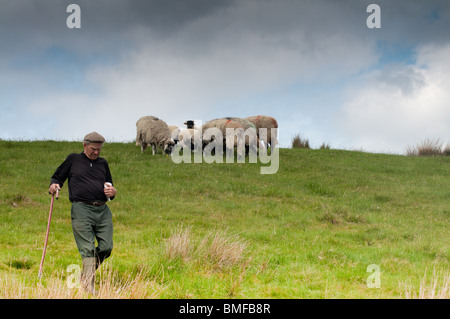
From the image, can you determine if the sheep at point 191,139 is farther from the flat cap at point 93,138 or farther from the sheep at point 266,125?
the flat cap at point 93,138

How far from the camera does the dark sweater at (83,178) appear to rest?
7.25 metres

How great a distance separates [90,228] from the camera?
23.8 ft

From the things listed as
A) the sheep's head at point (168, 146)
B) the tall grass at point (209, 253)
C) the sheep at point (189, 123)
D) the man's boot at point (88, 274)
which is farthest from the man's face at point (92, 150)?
the sheep at point (189, 123)

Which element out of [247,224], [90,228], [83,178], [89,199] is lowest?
[247,224]

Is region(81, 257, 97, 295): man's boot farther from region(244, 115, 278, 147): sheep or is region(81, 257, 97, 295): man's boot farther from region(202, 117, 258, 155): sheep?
region(244, 115, 278, 147): sheep

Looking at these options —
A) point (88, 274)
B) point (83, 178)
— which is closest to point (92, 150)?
point (83, 178)

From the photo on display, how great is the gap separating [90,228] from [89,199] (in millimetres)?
452

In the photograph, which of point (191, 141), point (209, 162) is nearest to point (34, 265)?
point (209, 162)

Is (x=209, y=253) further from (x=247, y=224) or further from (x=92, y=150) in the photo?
(x=247, y=224)

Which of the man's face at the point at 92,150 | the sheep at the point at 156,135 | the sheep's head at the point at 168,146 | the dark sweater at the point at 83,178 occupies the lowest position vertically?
the dark sweater at the point at 83,178

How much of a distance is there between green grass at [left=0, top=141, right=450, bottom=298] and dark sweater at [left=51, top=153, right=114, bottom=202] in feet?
4.67
